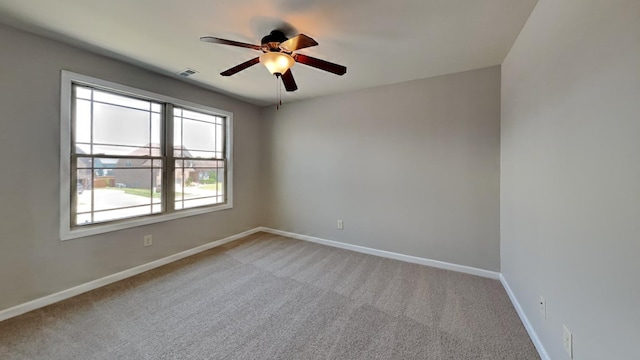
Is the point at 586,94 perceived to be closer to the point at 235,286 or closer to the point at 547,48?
the point at 547,48

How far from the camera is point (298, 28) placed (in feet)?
6.25

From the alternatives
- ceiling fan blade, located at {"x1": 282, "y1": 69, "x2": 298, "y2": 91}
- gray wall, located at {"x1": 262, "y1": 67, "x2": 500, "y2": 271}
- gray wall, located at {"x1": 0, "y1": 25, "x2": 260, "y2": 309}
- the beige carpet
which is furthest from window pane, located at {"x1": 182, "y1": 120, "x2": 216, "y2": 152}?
ceiling fan blade, located at {"x1": 282, "y1": 69, "x2": 298, "y2": 91}

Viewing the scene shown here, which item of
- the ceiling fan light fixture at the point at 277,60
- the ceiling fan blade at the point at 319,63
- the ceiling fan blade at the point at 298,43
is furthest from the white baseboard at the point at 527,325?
the ceiling fan light fixture at the point at 277,60

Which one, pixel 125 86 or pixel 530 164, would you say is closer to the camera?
pixel 530 164

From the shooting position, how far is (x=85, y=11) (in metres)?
1.73

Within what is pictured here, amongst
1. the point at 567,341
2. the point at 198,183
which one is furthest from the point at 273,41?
the point at 567,341

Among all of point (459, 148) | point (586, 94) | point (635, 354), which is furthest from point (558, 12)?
point (635, 354)

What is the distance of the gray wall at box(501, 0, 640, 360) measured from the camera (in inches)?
34.1

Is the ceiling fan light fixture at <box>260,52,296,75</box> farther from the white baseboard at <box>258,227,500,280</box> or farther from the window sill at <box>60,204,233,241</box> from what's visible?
the white baseboard at <box>258,227,500,280</box>

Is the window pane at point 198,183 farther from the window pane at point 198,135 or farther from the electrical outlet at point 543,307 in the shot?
the electrical outlet at point 543,307

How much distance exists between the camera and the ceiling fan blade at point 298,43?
160cm

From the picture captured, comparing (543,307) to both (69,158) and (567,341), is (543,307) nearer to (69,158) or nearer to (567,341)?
(567,341)

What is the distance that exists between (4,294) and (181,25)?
8.99 ft

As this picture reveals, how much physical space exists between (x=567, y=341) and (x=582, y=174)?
94 centimetres
